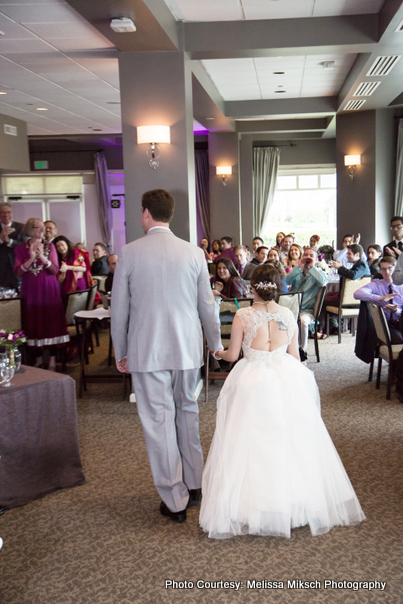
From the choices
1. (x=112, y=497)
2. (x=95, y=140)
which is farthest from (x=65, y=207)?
(x=112, y=497)

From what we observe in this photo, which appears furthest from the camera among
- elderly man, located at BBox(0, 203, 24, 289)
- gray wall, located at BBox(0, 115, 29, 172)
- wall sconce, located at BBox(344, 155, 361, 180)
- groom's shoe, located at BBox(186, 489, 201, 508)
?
wall sconce, located at BBox(344, 155, 361, 180)

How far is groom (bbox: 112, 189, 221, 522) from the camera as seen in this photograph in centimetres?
283

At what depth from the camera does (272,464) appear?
110 inches

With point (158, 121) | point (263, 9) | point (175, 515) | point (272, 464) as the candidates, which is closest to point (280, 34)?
point (263, 9)

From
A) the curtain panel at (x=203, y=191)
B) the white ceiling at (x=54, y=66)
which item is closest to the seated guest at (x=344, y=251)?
the white ceiling at (x=54, y=66)

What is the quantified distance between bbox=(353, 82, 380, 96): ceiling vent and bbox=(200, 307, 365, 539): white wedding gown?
656 cm

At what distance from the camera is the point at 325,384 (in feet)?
19.0

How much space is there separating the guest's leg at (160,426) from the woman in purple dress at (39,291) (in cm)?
322

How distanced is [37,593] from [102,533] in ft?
1.79

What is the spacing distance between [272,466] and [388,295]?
3.26 metres

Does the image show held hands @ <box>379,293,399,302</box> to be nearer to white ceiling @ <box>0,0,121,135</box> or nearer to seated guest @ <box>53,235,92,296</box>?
seated guest @ <box>53,235,92,296</box>

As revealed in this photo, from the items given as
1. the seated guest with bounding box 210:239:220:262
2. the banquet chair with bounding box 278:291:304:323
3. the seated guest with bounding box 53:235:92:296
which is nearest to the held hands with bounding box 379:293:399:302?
the banquet chair with bounding box 278:291:304:323

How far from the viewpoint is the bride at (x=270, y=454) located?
9.11 feet

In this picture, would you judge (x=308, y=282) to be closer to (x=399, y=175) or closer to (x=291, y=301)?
(x=291, y=301)
